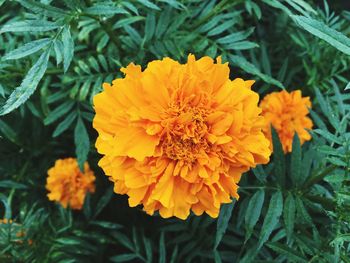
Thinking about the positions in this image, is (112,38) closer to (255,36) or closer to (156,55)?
(156,55)

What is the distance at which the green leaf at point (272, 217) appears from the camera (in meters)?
1.13

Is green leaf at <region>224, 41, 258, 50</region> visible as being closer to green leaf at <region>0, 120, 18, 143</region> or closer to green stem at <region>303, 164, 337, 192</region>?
green stem at <region>303, 164, 337, 192</region>

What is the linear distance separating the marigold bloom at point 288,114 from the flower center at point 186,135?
600 mm

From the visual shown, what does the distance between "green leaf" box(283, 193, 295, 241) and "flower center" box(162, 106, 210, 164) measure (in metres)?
0.30

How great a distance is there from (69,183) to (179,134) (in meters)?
0.78

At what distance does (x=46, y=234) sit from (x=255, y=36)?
3.63ft

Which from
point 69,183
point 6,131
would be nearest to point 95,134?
point 69,183

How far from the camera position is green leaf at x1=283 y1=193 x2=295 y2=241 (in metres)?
1.16

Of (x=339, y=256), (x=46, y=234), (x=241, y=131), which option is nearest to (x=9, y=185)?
(x=46, y=234)

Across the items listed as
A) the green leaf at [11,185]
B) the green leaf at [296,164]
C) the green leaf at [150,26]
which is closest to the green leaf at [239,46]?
the green leaf at [150,26]

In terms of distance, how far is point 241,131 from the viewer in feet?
3.36

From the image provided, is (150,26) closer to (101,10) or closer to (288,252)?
(101,10)

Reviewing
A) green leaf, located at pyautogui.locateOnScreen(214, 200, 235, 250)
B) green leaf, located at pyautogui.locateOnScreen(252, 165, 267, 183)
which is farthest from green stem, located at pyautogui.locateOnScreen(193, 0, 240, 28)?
green leaf, located at pyautogui.locateOnScreen(214, 200, 235, 250)

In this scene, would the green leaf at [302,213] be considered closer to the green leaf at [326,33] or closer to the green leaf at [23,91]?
the green leaf at [326,33]
